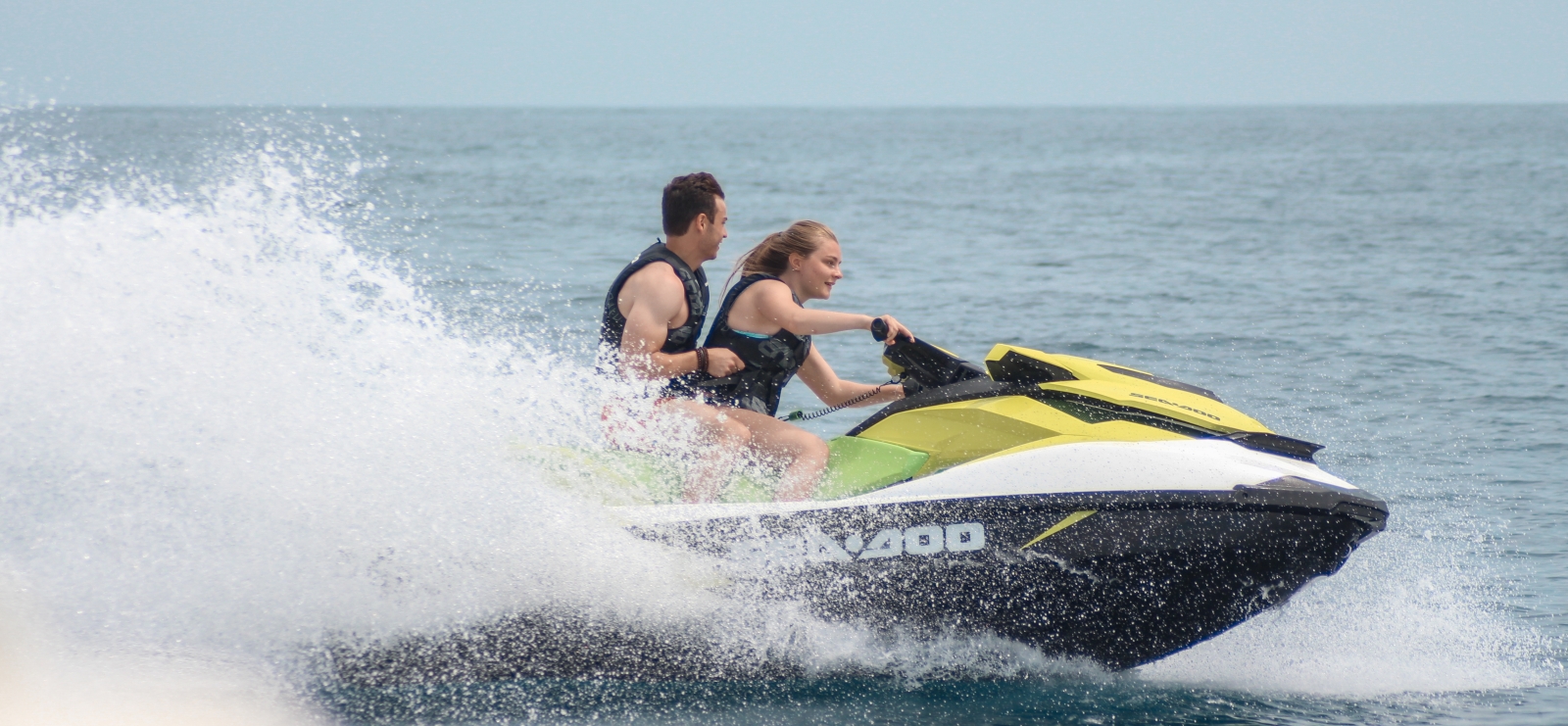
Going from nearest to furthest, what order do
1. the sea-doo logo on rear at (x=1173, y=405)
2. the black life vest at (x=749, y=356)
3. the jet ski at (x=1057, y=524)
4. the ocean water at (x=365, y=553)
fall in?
1. the jet ski at (x=1057, y=524)
2. the ocean water at (x=365, y=553)
3. the sea-doo logo on rear at (x=1173, y=405)
4. the black life vest at (x=749, y=356)

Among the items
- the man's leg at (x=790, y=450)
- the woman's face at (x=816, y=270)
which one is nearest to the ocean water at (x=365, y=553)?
the man's leg at (x=790, y=450)

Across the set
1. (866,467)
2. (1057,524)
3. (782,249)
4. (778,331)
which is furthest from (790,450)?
(1057,524)

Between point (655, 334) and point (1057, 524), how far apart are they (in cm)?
123

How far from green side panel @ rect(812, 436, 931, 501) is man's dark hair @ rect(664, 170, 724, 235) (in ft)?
2.61

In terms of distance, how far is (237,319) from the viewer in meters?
4.12

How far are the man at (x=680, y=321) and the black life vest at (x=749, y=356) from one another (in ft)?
0.17

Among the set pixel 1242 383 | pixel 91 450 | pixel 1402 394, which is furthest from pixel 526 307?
pixel 91 450

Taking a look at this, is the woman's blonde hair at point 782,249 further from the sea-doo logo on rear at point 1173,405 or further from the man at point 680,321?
the sea-doo logo on rear at point 1173,405

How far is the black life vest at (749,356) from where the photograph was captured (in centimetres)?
407

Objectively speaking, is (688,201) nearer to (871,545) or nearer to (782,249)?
(782,249)

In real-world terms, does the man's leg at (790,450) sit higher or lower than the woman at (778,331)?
lower

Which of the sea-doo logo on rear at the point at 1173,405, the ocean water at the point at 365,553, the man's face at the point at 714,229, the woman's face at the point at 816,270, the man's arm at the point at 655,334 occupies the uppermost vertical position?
the man's face at the point at 714,229

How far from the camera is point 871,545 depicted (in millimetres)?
3812

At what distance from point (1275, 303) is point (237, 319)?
399 inches
